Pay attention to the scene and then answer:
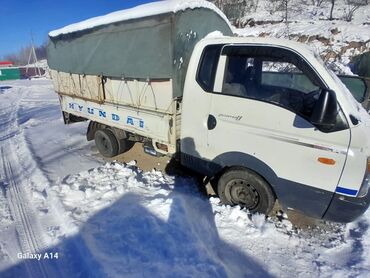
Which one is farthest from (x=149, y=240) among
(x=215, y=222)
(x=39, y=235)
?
(x=39, y=235)

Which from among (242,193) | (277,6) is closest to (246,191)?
(242,193)

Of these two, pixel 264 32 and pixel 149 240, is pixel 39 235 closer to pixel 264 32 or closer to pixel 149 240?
pixel 149 240

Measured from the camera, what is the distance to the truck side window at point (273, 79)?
9.62 ft

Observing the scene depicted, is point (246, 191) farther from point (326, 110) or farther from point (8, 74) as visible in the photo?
point (8, 74)

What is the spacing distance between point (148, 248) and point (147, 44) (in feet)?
9.23

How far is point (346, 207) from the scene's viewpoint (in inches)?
113

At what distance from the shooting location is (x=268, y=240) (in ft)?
10.7

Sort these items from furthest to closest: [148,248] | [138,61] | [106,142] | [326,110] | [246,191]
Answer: [106,142]
[138,61]
[246,191]
[148,248]
[326,110]

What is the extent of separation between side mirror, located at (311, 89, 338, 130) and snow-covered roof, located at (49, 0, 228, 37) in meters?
2.21

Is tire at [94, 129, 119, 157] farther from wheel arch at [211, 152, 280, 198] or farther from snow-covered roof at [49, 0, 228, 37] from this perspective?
wheel arch at [211, 152, 280, 198]

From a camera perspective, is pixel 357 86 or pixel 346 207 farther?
pixel 357 86

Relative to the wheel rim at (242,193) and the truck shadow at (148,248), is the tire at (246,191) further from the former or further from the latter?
the truck shadow at (148,248)

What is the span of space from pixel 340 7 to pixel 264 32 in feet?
44.1

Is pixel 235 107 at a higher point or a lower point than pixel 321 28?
lower
